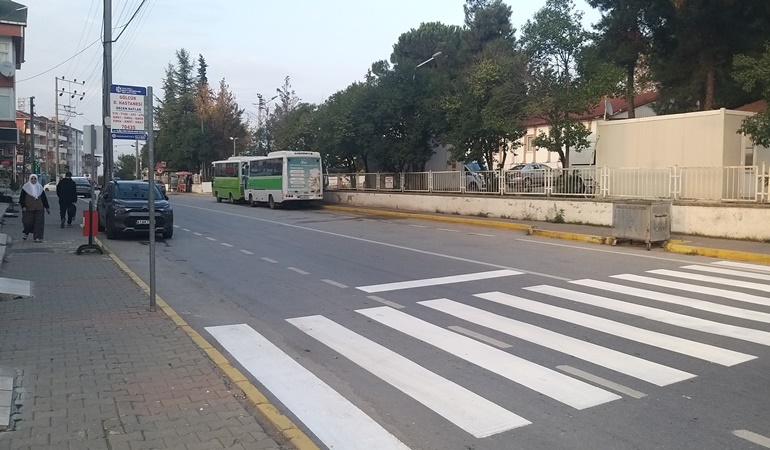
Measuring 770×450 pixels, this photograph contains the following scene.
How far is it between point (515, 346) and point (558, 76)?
1839 centimetres

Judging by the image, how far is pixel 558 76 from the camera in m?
23.6

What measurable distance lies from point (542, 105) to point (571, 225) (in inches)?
193

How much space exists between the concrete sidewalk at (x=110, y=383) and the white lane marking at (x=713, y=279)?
8878mm

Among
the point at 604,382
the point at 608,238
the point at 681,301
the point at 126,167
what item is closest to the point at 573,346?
the point at 604,382

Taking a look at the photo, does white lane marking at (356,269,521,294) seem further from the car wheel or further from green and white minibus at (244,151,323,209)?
green and white minibus at (244,151,323,209)

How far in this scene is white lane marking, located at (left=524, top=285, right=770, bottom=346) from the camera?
299 inches

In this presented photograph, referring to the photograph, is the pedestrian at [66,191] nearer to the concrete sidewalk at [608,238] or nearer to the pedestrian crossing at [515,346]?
the concrete sidewalk at [608,238]

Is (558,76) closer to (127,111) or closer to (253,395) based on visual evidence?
(127,111)

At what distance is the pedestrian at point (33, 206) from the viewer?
1653 centimetres

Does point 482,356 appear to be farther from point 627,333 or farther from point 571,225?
point 571,225

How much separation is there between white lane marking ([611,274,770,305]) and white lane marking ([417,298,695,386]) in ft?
12.6

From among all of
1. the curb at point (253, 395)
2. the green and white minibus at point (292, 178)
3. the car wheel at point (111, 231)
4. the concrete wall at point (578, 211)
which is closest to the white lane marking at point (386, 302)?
the curb at point (253, 395)

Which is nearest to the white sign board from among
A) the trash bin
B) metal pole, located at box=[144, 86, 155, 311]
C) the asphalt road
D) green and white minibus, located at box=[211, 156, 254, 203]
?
metal pole, located at box=[144, 86, 155, 311]

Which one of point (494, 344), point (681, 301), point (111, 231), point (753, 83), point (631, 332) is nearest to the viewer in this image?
point (494, 344)
